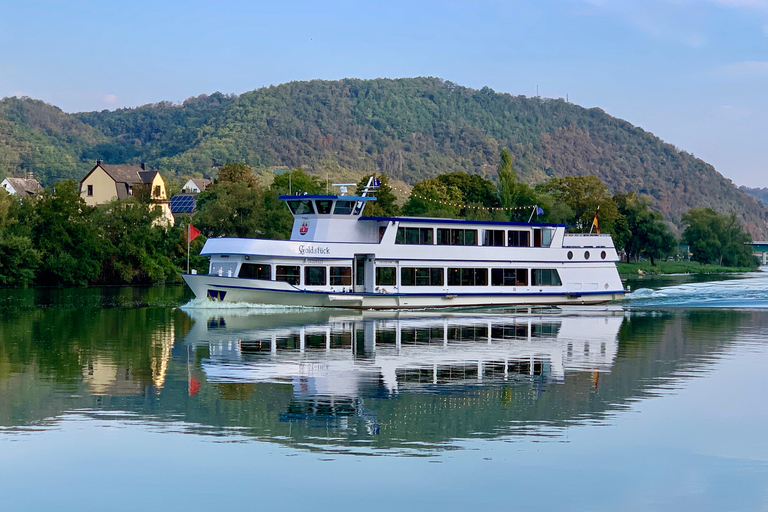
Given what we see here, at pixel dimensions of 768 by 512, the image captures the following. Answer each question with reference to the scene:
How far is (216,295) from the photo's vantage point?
42.1 meters

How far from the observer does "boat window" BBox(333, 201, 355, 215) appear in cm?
4391

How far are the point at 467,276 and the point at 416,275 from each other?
2723 millimetres

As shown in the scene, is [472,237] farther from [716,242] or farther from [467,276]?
[716,242]

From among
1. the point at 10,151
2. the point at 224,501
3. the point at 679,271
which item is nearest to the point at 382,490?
the point at 224,501

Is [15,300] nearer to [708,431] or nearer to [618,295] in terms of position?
[618,295]

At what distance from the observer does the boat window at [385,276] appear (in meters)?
44.4

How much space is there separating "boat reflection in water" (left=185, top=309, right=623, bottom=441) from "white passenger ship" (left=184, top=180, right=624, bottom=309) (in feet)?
6.53

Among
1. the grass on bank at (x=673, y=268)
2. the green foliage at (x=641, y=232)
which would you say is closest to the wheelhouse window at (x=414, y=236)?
the grass on bank at (x=673, y=268)

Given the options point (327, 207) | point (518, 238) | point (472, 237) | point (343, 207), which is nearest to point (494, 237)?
point (472, 237)

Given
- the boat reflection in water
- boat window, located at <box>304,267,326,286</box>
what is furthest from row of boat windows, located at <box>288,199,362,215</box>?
the boat reflection in water

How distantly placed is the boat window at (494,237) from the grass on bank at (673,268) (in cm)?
6077

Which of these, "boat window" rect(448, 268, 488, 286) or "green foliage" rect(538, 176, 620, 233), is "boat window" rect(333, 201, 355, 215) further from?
"green foliage" rect(538, 176, 620, 233)

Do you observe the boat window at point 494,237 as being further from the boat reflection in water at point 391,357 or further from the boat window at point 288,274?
the boat window at point 288,274

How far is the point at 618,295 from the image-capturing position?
5022cm
